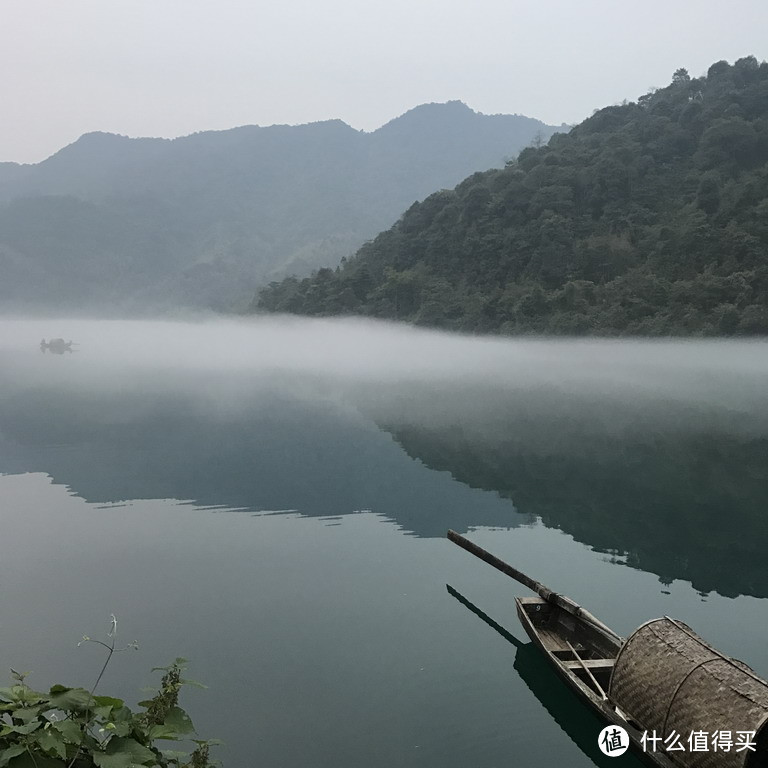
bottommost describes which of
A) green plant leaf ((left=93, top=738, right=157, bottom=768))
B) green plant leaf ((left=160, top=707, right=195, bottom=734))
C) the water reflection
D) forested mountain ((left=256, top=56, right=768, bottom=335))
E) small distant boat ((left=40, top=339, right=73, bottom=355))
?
small distant boat ((left=40, top=339, right=73, bottom=355))

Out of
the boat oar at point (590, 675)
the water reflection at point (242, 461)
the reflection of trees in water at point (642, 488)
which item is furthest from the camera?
the water reflection at point (242, 461)

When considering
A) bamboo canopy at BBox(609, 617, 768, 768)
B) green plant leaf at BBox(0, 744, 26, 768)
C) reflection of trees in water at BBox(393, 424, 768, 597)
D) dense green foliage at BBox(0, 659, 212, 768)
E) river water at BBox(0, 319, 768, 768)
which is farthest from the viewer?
reflection of trees in water at BBox(393, 424, 768, 597)

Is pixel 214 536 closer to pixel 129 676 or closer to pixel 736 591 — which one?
pixel 129 676

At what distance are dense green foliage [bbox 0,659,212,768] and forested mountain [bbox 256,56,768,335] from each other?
70.1 meters

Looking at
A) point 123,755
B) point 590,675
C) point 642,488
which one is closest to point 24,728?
point 123,755

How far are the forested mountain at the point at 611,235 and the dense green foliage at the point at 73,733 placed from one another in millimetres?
70144

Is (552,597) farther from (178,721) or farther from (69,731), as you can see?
(69,731)

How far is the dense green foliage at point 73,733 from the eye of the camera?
4.00m

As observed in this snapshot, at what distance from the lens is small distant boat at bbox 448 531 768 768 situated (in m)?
6.61

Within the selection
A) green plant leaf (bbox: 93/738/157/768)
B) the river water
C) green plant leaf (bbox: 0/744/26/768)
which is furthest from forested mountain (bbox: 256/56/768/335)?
green plant leaf (bbox: 0/744/26/768)

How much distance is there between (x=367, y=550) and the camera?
15766 millimetres

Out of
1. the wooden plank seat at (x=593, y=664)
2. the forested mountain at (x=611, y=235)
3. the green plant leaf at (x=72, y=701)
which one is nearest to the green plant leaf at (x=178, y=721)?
the green plant leaf at (x=72, y=701)

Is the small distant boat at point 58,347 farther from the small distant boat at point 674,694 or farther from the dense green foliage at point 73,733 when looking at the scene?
the dense green foliage at point 73,733

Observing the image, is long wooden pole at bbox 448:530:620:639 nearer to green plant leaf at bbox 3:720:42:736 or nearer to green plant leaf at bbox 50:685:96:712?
green plant leaf at bbox 50:685:96:712
